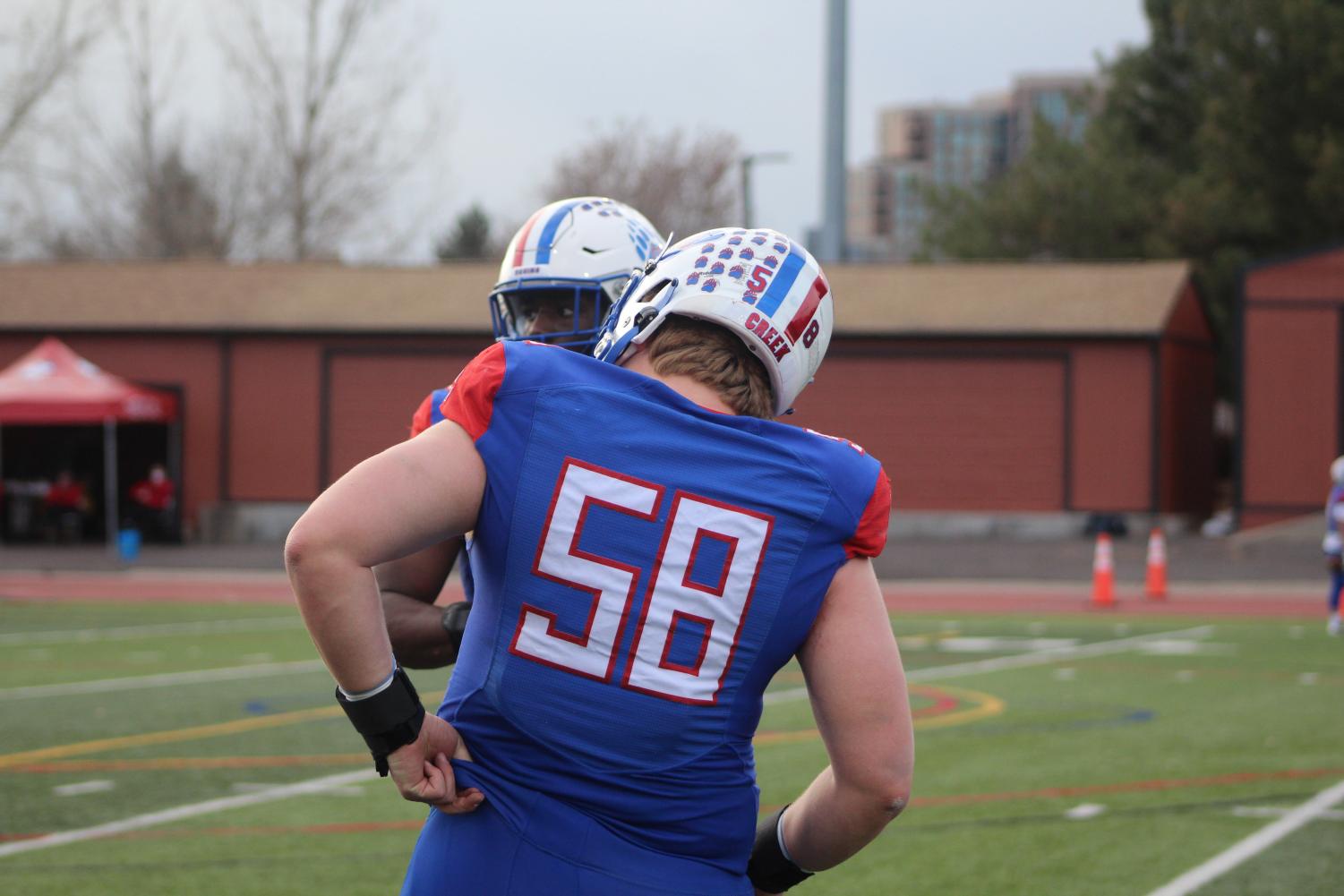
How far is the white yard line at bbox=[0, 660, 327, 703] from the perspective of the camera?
12195 mm

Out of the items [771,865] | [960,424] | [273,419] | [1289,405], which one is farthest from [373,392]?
[771,865]

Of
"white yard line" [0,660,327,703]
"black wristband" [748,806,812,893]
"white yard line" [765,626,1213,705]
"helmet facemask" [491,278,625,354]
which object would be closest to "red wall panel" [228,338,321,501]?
"white yard line" [0,660,327,703]

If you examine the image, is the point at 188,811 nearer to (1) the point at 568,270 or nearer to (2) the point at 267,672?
(1) the point at 568,270

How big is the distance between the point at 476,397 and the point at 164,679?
37.5 feet

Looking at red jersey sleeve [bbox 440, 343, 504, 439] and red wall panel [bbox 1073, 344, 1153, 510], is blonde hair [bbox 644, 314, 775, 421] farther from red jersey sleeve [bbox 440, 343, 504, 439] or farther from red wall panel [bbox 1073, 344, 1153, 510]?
red wall panel [bbox 1073, 344, 1153, 510]

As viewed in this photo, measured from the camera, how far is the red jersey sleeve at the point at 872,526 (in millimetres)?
2434

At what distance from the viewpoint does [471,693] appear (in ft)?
8.17

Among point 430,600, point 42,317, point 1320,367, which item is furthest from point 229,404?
point 430,600

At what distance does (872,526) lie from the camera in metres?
2.45

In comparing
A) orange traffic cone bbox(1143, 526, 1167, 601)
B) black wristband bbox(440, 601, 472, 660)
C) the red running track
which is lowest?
the red running track

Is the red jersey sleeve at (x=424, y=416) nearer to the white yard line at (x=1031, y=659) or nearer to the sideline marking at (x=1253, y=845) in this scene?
the sideline marking at (x=1253, y=845)

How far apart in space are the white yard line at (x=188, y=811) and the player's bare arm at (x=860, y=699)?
207 inches

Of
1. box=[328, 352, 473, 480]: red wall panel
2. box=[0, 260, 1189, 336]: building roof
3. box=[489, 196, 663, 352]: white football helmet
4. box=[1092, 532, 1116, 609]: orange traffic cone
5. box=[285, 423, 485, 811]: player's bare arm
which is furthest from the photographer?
box=[328, 352, 473, 480]: red wall panel

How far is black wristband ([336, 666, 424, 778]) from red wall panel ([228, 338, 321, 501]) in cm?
3227
